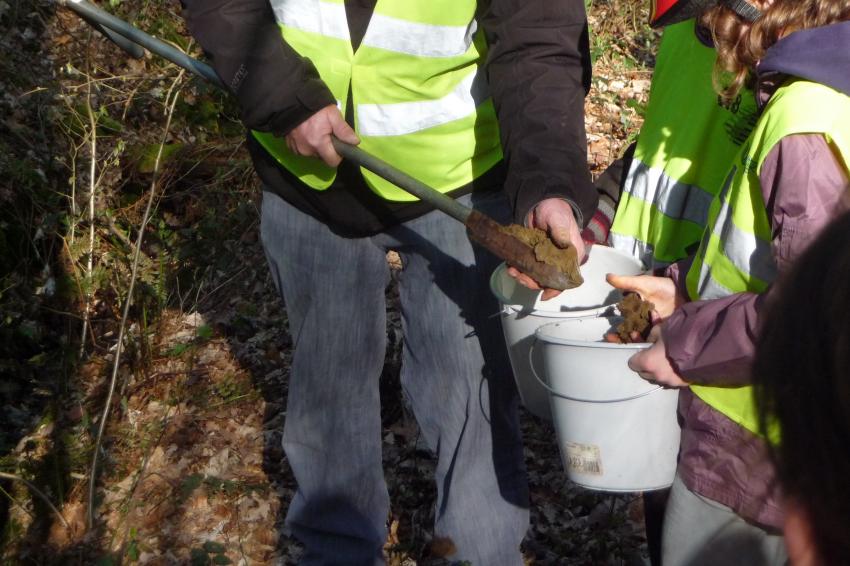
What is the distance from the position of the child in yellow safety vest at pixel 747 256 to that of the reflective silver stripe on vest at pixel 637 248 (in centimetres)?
36

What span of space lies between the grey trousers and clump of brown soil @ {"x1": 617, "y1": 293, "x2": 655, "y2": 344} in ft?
1.23

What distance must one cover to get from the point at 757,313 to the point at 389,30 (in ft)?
3.95

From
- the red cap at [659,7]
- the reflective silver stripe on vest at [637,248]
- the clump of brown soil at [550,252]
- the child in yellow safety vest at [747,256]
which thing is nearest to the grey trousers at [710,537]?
the child in yellow safety vest at [747,256]

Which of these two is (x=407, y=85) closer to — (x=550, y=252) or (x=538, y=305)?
(x=550, y=252)

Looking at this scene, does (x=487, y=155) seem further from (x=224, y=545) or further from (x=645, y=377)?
(x=224, y=545)

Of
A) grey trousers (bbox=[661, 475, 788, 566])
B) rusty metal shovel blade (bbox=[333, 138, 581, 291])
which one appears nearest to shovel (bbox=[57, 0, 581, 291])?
rusty metal shovel blade (bbox=[333, 138, 581, 291])

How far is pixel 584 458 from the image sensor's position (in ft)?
7.84

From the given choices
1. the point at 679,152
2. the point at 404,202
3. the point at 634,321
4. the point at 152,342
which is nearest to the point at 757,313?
the point at 634,321

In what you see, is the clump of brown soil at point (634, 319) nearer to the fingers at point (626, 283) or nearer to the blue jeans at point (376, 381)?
the fingers at point (626, 283)

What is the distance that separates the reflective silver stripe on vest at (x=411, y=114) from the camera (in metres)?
2.56

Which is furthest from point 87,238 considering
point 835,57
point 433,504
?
point 835,57

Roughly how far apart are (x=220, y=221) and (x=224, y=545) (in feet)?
7.35

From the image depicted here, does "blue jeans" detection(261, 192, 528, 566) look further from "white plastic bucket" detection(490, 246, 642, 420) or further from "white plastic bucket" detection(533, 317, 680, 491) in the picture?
"white plastic bucket" detection(533, 317, 680, 491)

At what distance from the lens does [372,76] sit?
2.50 meters
